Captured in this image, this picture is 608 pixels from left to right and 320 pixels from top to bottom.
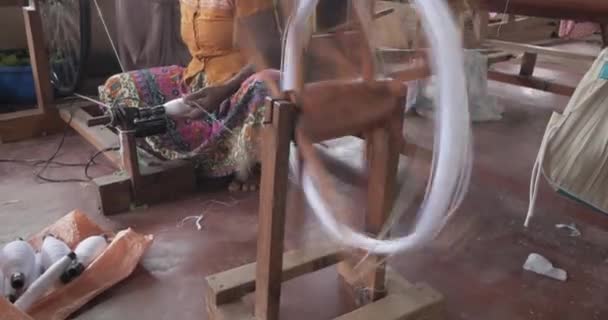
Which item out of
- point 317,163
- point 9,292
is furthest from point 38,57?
point 317,163

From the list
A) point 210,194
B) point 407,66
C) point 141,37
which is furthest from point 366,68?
point 141,37

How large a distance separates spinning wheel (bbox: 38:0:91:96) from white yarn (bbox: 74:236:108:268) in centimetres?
149

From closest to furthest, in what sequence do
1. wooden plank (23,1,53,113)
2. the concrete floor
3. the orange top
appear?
the concrete floor < the orange top < wooden plank (23,1,53,113)

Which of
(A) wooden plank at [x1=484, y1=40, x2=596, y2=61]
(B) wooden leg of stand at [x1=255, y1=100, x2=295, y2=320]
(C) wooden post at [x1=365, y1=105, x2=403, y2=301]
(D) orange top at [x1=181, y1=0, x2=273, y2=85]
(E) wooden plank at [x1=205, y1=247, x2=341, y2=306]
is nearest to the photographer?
(B) wooden leg of stand at [x1=255, y1=100, x2=295, y2=320]

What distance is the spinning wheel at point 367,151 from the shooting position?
734 millimetres

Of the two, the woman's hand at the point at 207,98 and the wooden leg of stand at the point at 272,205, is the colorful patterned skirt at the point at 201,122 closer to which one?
the woman's hand at the point at 207,98

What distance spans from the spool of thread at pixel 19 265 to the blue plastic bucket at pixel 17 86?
160 centimetres

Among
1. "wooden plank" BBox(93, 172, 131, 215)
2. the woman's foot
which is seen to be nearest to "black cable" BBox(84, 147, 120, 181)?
"wooden plank" BBox(93, 172, 131, 215)

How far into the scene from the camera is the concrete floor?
1.33 metres

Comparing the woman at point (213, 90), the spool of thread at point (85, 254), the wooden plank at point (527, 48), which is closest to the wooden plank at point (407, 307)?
the spool of thread at point (85, 254)

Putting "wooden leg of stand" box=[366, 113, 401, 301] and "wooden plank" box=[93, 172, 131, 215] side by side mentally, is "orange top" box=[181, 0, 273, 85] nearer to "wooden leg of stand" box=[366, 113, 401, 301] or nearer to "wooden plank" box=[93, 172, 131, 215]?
"wooden plank" box=[93, 172, 131, 215]

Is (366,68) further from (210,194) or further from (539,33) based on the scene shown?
(539,33)

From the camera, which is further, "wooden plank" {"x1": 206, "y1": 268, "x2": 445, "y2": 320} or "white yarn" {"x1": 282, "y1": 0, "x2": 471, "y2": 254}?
"wooden plank" {"x1": 206, "y1": 268, "x2": 445, "y2": 320}

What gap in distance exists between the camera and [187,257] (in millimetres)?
1527
